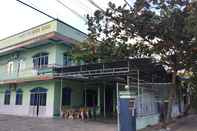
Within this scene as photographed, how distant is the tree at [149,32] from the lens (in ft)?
47.3

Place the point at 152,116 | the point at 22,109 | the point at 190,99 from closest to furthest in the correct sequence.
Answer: the point at 152,116
the point at 22,109
the point at 190,99

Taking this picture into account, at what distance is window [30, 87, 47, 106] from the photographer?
76.5 ft

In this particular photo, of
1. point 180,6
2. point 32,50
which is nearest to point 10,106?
point 32,50

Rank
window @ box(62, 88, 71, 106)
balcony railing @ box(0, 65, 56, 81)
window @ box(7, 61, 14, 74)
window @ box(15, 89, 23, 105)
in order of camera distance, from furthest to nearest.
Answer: window @ box(7, 61, 14, 74)
window @ box(15, 89, 23, 105)
window @ box(62, 88, 71, 106)
balcony railing @ box(0, 65, 56, 81)

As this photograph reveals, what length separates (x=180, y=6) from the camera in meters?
14.7

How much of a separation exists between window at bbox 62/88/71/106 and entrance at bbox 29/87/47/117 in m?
1.65

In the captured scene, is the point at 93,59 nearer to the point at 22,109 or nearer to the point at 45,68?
the point at 45,68

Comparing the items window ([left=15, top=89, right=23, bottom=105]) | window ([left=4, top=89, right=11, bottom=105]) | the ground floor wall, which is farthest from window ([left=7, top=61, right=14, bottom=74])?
window ([left=15, top=89, right=23, bottom=105])

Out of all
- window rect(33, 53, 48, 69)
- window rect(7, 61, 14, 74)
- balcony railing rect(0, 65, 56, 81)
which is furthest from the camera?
window rect(7, 61, 14, 74)

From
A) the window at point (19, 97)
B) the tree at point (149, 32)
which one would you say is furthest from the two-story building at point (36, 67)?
the tree at point (149, 32)

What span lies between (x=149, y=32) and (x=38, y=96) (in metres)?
13.3

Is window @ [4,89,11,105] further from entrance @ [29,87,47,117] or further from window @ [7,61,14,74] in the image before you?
entrance @ [29,87,47,117]

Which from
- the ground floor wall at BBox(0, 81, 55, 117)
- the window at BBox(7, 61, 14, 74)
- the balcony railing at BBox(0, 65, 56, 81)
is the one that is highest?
the window at BBox(7, 61, 14, 74)

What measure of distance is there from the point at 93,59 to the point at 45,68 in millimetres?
7042
